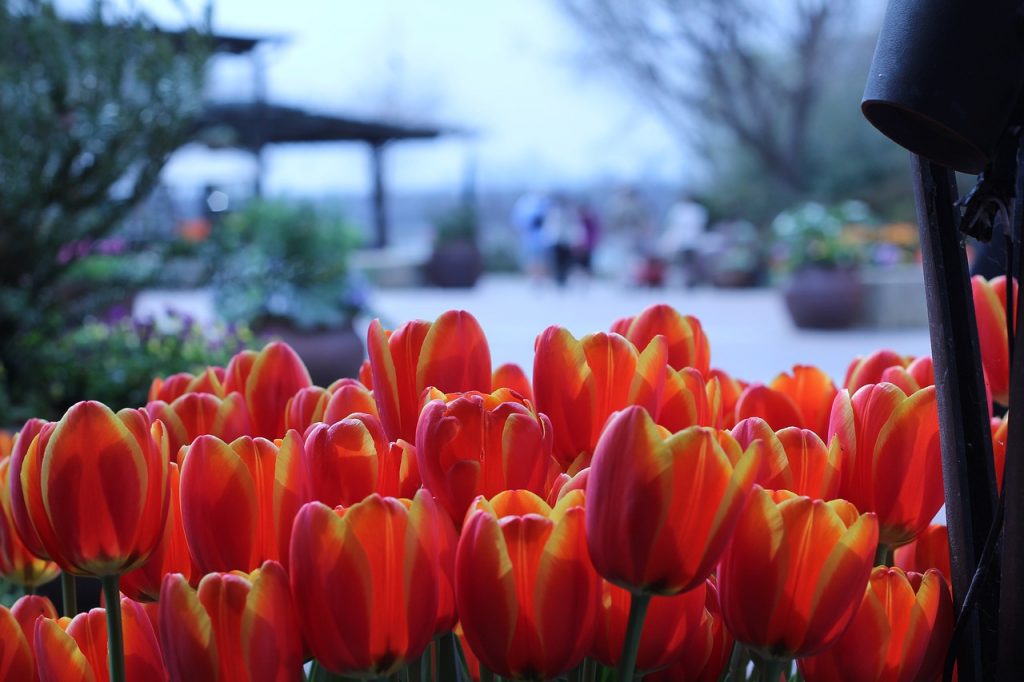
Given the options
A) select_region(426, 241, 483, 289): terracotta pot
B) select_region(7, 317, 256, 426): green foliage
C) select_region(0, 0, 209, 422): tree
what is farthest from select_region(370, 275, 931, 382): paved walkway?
select_region(0, 0, 209, 422): tree

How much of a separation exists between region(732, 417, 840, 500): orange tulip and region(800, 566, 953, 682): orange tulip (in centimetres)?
6

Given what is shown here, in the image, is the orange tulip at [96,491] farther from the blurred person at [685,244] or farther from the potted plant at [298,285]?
the blurred person at [685,244]

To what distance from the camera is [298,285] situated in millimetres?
9359

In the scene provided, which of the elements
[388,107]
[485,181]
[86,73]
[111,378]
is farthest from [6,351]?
[388,107]

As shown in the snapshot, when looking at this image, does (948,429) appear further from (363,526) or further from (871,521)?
(363,526)

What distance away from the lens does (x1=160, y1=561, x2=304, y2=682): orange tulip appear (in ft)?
1.90

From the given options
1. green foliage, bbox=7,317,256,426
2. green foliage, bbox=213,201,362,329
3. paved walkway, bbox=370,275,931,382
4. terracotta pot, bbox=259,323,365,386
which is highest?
green foliage, bbox=213,201,362,329

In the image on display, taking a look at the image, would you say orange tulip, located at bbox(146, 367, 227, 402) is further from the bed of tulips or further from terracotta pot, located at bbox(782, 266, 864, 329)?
terracotta pot, located at bbox(782, 266, 864, 329)

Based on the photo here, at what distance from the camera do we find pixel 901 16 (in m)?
0.68

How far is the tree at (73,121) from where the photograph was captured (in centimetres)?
506

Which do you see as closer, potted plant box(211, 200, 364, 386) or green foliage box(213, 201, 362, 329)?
potted plant box(211, 200, 364, 386)

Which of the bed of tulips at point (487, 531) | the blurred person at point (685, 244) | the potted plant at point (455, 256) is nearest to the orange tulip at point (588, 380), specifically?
the bed of tulips at point (487, 531)

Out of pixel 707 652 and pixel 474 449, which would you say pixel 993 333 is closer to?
pixel 707 652

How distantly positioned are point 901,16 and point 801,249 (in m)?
14.3
